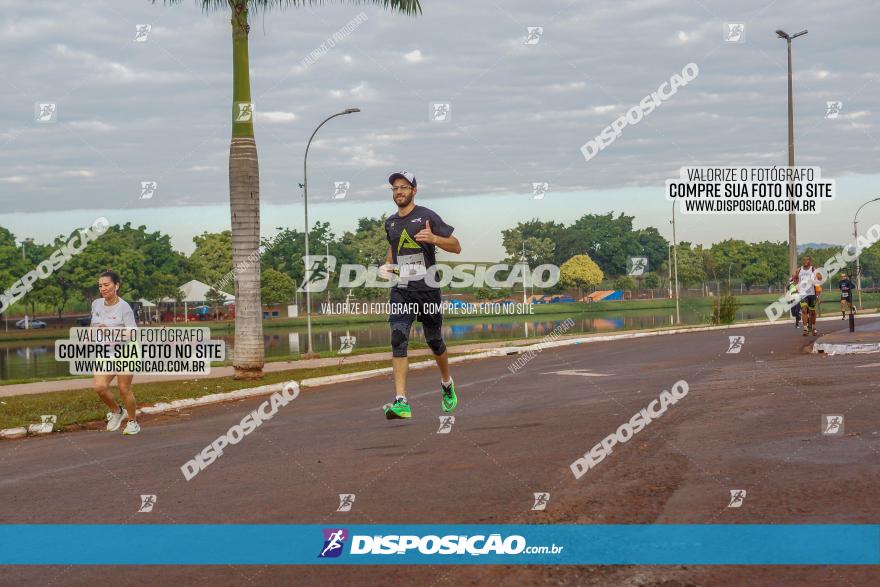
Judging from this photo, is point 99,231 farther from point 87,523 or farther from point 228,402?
point 87,523

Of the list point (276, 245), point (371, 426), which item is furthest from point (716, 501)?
point (276, 245)

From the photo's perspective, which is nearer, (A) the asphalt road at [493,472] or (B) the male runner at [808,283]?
(A) the asphalt road at [493,472]

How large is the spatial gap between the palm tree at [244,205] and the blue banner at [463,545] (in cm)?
1308
